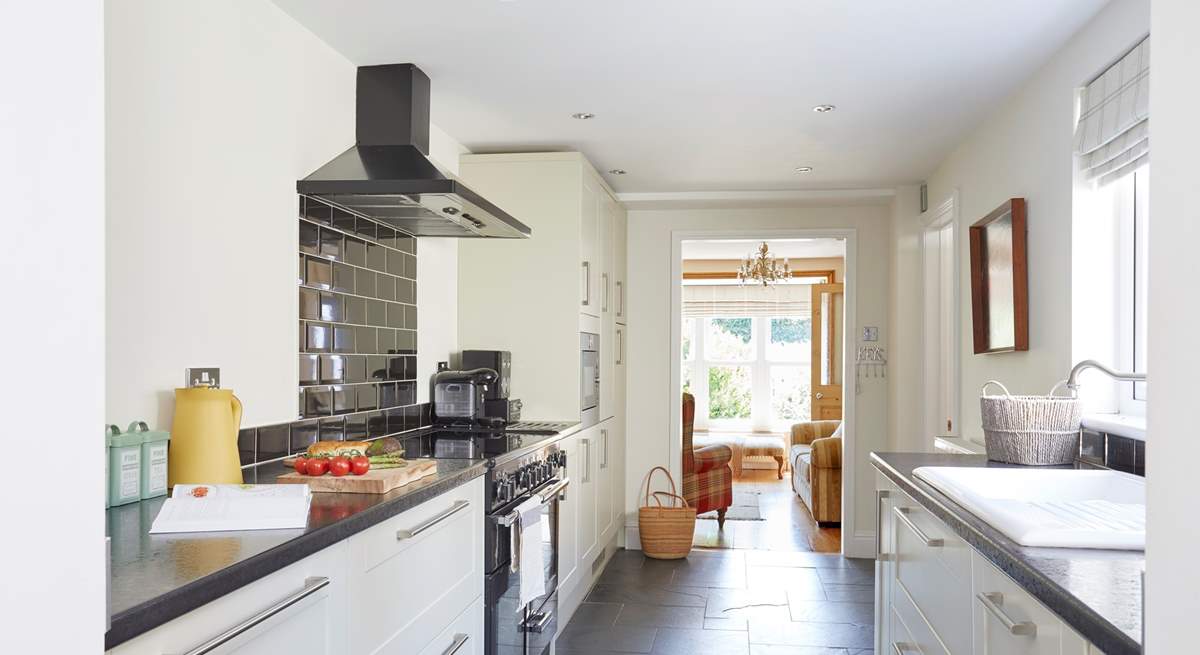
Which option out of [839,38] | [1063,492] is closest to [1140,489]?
[1063,492]

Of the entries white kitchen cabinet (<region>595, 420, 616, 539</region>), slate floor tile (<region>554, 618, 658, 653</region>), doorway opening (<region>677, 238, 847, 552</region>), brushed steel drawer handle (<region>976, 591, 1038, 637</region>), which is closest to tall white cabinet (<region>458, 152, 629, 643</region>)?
slate floor tile (<region>554, 618, 658, 653</region>)

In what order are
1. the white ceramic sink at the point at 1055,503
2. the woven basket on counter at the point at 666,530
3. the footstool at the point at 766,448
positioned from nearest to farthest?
1. the white ceramic sink at the point at 1055,503
2. the woven basket on counter at the point at 666,530
3. the footstool at the point at 766,448

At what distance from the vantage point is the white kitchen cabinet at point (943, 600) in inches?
55.2

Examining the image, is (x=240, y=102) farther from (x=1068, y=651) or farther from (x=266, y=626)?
(x=1068, y=651)

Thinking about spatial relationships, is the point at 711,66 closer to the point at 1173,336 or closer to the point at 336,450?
the point at 336,450

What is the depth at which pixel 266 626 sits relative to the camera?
4.94 feet

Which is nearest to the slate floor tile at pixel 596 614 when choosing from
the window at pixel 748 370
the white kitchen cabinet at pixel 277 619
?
the white kitchen cabinet at pixel 277 619

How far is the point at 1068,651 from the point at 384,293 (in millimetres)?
2806

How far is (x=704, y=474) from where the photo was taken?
659 cm

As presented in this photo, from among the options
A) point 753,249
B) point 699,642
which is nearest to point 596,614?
point 699,642

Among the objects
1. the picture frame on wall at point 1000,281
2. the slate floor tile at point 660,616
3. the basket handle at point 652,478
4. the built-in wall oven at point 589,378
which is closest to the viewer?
the picture frame on wall at point 1000,281

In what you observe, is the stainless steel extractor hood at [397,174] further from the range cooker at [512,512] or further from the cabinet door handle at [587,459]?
the cabinet door handle at [587,459]

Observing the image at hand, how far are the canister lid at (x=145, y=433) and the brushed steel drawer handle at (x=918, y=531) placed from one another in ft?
5.93
